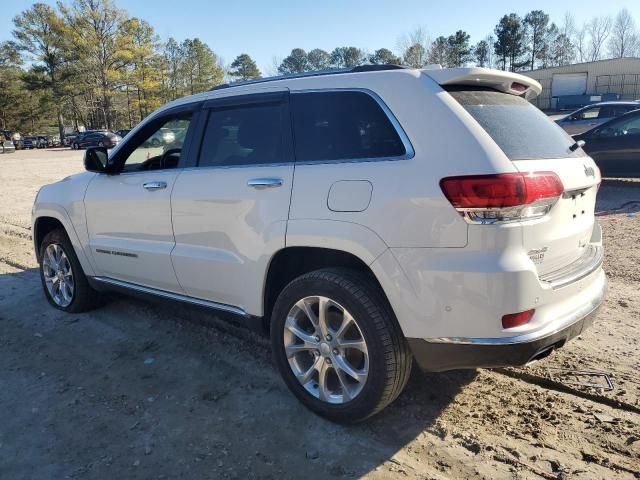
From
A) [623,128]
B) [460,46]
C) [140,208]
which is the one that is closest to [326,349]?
[140,208]

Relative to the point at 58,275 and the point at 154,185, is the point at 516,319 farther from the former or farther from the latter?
the point at 58,275

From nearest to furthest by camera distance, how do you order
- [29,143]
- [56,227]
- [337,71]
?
[337,71] < [56,227] < [29,143]

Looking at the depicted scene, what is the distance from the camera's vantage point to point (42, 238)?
5.27m

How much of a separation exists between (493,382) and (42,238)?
14.7 ft

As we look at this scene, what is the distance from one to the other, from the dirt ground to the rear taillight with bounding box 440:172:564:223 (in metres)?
1.25

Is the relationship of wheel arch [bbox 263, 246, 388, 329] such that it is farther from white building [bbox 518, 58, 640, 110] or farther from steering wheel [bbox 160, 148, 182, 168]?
white building [bbox 518, 58, 640, 110]

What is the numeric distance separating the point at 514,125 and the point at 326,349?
1.61m

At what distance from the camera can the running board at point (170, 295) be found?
3.48 metres

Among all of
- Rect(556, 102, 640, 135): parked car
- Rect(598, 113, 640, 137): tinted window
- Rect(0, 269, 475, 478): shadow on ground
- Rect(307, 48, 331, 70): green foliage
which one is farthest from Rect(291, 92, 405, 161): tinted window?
Rect(307, 48, 331, 70): green foliage

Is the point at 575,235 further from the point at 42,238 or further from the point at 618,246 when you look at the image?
the point at 42,238

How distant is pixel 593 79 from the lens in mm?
58219

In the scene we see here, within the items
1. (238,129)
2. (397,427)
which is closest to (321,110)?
(238,129)

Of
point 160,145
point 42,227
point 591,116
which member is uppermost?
point 591,116

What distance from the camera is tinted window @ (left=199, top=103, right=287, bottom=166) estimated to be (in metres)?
3.29
